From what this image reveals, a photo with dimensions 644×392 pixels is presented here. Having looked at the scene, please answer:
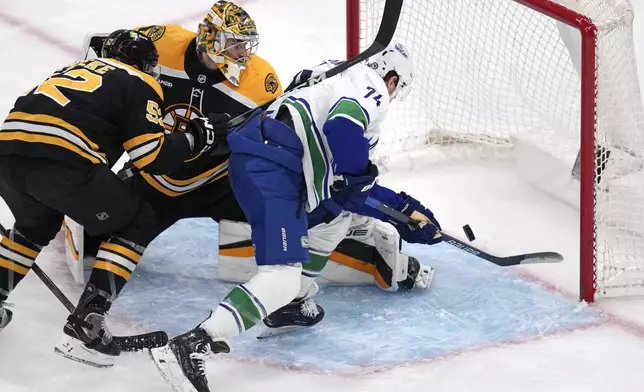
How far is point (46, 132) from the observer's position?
9.52 ft

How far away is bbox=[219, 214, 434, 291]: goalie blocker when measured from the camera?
11.7ft

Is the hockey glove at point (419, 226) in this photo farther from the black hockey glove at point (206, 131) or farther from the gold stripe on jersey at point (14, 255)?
the gold stripe on jersey at point (14, 255)

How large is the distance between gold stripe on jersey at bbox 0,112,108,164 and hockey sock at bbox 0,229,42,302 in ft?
1.11

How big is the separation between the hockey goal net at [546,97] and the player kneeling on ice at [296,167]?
63 cm

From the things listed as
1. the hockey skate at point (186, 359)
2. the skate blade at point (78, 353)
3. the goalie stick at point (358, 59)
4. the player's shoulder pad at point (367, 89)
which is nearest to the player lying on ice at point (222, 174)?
the goalie stick at point (358, 59)

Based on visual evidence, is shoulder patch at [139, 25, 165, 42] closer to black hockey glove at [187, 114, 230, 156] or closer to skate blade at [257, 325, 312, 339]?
black hockey glove at [187, 114, 230, 156]

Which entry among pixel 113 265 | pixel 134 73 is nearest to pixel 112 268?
pixel 113 265

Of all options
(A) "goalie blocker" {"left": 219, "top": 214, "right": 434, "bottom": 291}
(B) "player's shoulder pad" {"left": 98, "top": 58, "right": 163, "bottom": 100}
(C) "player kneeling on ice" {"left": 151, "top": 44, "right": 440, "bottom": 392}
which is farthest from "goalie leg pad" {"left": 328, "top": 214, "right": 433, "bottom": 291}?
(B) "player's shoulder pad" {"left": 98, "top": 58, "right": 163, "bottom": 100}

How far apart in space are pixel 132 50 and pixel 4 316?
81 cm

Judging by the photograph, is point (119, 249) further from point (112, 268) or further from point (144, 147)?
point (144, 147)

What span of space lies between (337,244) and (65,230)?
881mm

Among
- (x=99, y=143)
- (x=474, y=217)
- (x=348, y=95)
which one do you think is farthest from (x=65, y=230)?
(x=474, y=217)

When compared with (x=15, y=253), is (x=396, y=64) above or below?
above

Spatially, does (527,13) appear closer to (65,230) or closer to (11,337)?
(65,230)
